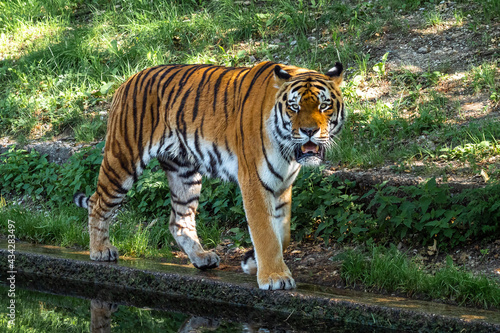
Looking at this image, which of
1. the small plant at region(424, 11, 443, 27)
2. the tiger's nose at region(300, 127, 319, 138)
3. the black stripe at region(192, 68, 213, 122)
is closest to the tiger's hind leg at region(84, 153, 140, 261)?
the black stripe at region(192, 68, 213, 122)

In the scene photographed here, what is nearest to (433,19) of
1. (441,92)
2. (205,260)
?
(441,92)

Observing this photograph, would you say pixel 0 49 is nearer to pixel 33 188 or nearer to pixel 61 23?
pixel 61 23

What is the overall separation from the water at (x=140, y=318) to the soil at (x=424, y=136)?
0.85m

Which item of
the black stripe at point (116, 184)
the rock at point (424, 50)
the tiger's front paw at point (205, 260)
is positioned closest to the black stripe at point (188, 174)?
the black stripe at point (116, 184)

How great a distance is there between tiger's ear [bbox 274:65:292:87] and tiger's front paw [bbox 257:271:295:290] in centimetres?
128

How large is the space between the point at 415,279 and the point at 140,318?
6.13 feet

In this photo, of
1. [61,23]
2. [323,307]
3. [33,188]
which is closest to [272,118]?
[323,307]

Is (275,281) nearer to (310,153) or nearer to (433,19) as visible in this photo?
(310,153)

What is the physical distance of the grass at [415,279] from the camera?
3951 millimetres

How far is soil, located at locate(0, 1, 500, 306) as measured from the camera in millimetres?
4742

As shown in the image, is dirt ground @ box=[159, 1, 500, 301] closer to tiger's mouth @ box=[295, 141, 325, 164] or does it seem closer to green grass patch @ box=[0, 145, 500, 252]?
green grass patch @ box=[0, 145, 500, 252]

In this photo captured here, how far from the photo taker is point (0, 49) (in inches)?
396

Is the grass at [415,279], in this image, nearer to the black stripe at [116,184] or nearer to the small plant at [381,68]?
the black stripe at [116,184]

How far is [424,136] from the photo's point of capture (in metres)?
6.20
